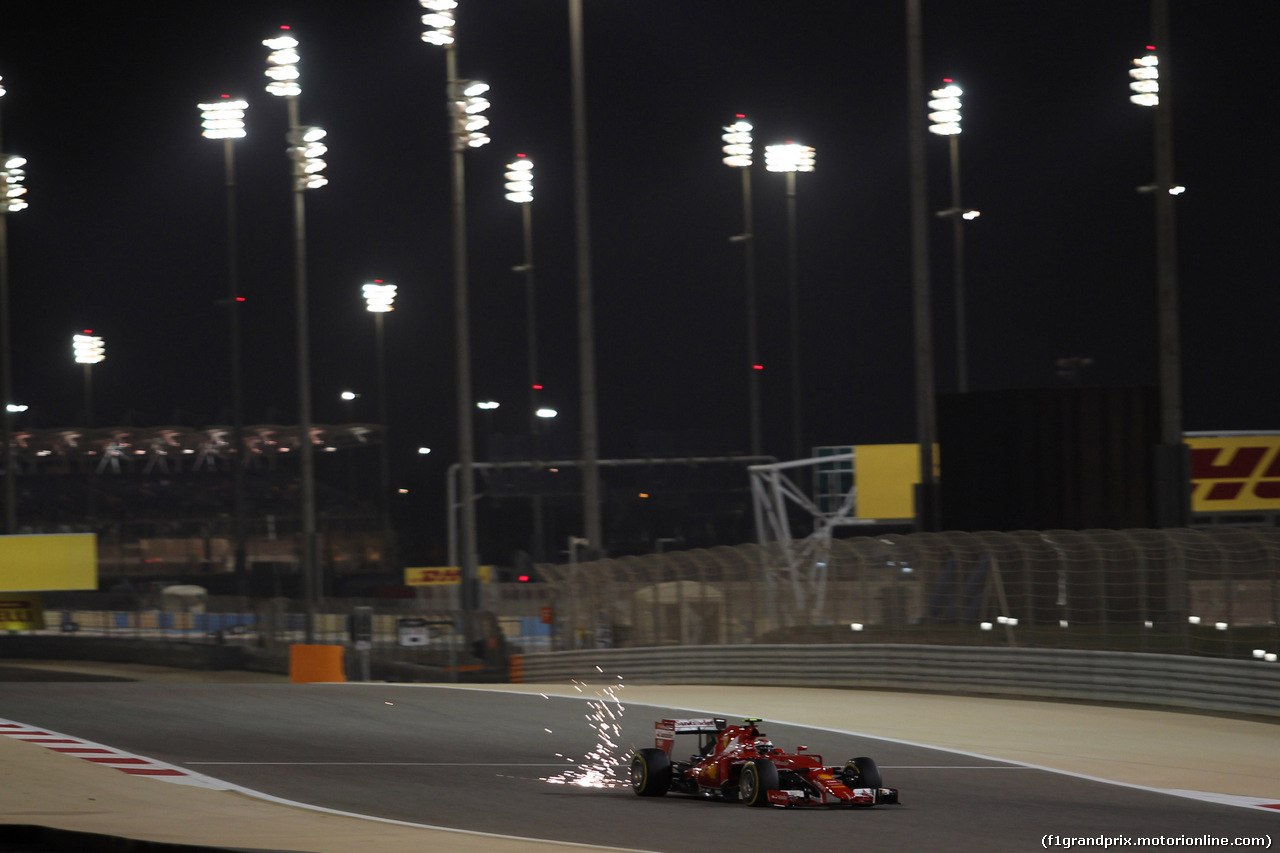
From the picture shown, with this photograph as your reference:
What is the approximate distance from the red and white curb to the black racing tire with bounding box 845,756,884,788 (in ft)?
16.1

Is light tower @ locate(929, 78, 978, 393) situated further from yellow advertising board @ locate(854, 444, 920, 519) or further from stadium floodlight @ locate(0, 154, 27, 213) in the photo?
stadium floodlight @ locate(0, 154, 27, 213)

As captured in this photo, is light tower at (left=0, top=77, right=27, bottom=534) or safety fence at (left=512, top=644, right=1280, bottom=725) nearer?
safety fence at (left=512, top=644, right=1280, bottom=725)

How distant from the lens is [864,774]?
1079 cm

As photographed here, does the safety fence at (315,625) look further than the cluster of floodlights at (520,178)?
No

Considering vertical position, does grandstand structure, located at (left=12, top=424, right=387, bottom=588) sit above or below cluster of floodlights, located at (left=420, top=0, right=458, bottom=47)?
below

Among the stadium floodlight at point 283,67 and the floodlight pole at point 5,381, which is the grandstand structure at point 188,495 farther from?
the stadium floodlight at point 283,67

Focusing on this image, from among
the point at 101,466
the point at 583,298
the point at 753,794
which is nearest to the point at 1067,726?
the point at 753,794

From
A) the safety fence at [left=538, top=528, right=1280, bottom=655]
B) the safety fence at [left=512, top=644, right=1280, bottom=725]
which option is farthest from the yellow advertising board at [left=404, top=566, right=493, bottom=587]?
the safety fence at [left=538, top=528, right=1280, bottom=655]

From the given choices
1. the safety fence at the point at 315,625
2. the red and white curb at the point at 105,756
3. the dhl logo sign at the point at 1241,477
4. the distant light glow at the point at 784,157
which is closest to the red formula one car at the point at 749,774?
the red and white curb at the point at 105,756

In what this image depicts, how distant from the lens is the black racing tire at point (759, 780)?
10.7m

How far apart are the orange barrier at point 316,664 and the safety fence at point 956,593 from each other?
4.32 m

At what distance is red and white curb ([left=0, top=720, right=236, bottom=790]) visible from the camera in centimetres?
1256

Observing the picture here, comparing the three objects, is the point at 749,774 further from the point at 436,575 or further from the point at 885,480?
the point at 436,575

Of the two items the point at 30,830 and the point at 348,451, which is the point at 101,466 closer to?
the point at 348,451
